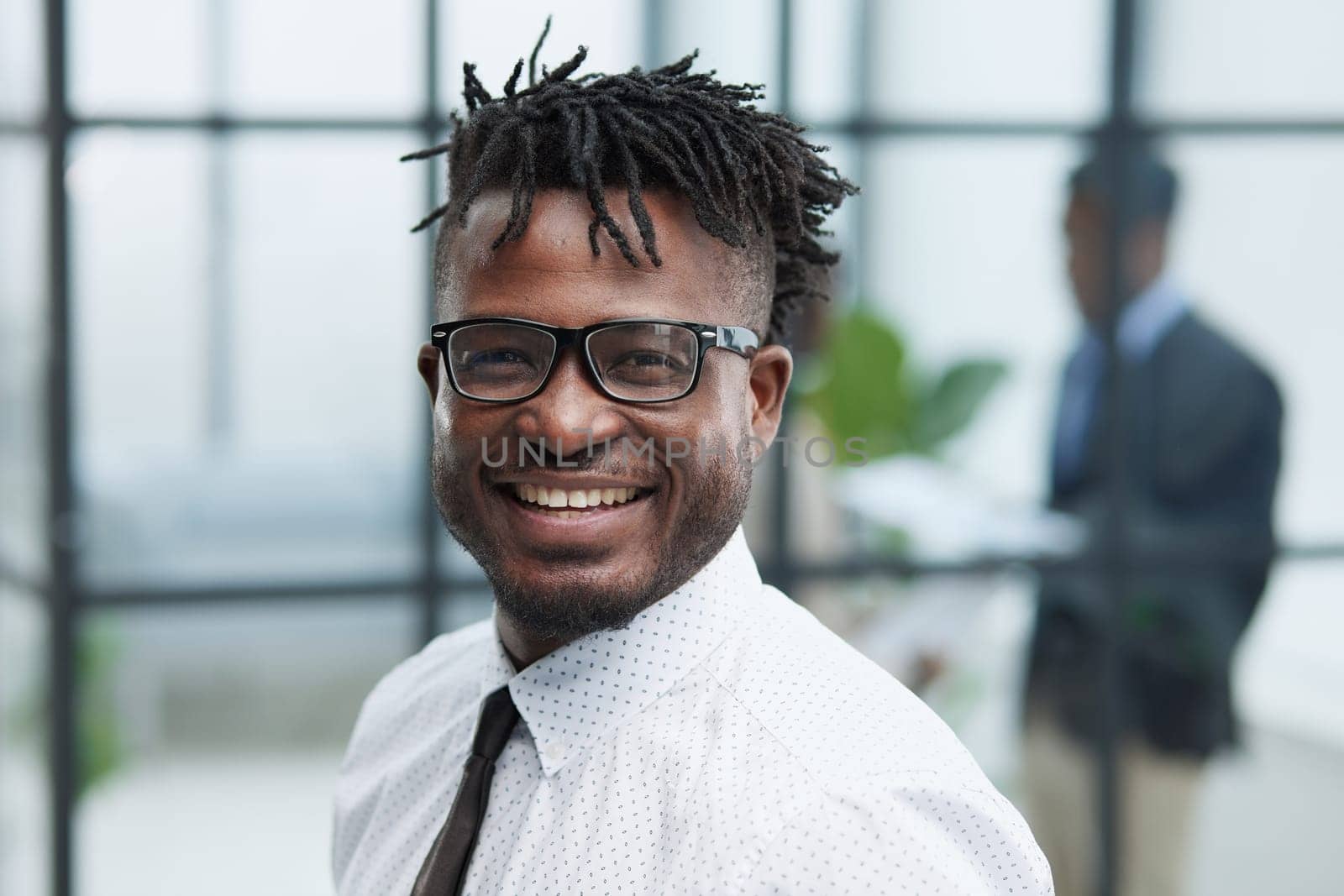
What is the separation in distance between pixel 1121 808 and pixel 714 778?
2.75m

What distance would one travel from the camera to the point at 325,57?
3.01 m

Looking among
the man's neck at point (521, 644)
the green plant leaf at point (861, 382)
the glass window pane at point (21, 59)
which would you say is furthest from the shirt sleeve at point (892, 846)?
the glass window pane at point (21, 59)

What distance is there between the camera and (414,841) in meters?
1.26

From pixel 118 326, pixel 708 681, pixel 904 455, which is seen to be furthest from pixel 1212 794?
pixel 118 326

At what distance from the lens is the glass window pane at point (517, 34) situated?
3023mm

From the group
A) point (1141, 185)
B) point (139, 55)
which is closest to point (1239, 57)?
point (1141, 185)

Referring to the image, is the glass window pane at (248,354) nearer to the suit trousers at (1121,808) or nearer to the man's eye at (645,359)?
the suit trousers at (1121,808)

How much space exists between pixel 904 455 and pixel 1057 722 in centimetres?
84

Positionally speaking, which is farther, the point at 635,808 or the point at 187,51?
the point at 187,51

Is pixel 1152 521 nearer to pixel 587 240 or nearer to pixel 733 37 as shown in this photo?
pixel 733 37

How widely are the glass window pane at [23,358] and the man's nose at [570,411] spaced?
7.68ft

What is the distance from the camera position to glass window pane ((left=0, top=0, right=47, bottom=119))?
2.91 m

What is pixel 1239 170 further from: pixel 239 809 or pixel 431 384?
pixel 239 809

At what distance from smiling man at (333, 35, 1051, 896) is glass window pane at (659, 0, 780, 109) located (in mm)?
1998
